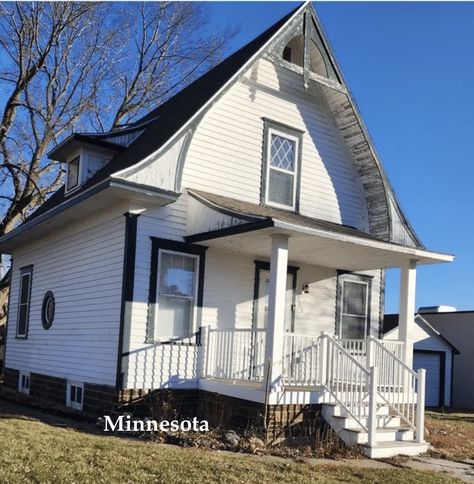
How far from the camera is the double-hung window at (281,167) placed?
1289 centimetres

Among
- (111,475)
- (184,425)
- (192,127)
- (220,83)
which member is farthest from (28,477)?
(220,83)

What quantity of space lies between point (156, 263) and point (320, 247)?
298 centimetres

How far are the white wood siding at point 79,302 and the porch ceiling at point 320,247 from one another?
5.60 ft

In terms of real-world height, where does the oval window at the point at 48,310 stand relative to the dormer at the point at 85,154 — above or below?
below

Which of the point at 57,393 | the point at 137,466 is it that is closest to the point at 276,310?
the point at 137,466

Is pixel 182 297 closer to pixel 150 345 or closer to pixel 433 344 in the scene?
pixel 150 345

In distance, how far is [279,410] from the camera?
385 inches

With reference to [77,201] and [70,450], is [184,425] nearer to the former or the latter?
[70,450]

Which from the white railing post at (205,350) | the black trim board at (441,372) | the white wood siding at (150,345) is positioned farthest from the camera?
the black trim board at (441,372)

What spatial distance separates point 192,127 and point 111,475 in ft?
21.7

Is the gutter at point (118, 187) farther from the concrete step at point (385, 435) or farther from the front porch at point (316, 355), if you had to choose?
the concrete step at point (385, 435)

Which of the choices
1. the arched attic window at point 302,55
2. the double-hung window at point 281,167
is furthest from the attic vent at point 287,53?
the double-hung window at point 281,167

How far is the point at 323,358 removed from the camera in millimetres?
10266

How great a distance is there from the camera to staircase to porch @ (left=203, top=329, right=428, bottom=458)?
9.50 metres
